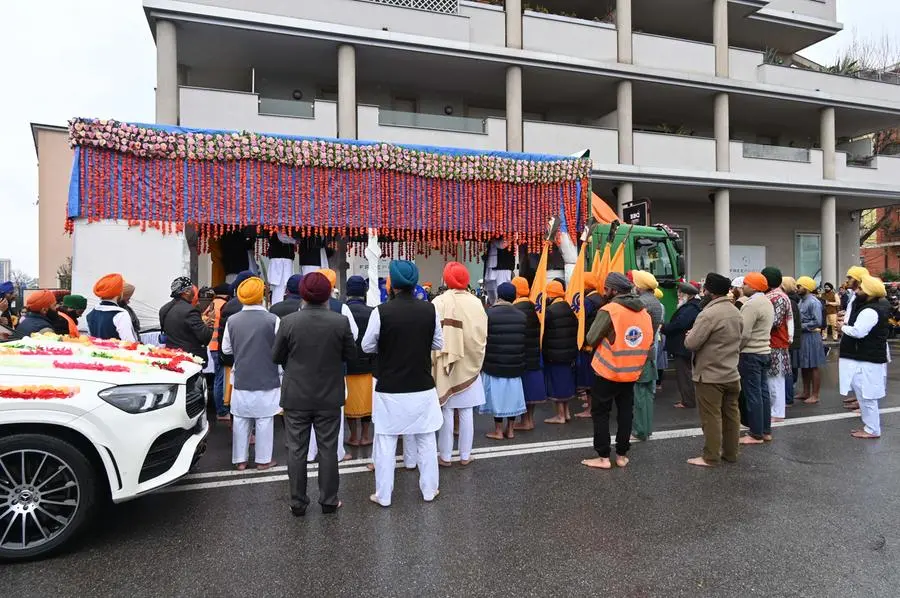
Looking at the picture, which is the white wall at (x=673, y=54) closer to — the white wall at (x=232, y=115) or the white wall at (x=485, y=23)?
the white wall at (x=485, y=23)

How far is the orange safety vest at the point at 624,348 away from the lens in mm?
5250

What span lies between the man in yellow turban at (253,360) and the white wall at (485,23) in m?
12.8

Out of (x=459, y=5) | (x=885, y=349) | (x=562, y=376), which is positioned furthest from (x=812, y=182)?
(x=562, y=376)

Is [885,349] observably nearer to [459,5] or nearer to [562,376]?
[562,376]

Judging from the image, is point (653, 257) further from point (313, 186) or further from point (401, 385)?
point (401, 385)

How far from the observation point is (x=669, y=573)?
3.36 meters

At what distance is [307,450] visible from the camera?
420 centimetres

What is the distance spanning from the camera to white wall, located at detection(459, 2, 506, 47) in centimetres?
1547

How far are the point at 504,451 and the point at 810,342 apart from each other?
217 inches

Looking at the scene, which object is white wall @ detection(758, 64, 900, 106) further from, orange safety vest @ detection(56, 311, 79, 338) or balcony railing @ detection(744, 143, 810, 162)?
orange safety vest @ detection(56, 311, 79, 338)

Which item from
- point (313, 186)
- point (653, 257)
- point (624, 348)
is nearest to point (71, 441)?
point (624, 348)

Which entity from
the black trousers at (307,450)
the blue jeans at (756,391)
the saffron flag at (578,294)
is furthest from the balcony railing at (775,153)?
the black trousers at (307,450)

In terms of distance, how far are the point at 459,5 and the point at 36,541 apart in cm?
1548

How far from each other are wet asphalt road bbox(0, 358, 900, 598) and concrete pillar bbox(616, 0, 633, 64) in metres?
14.4
